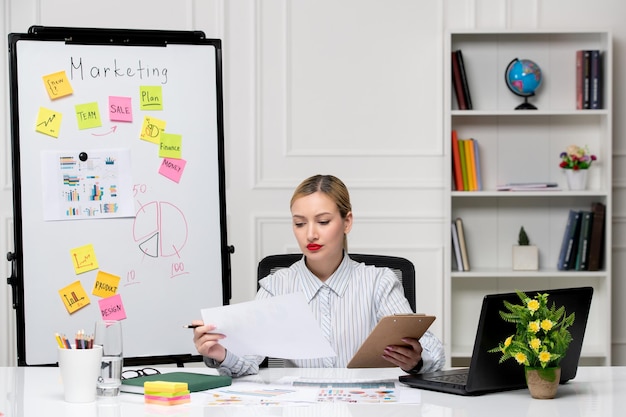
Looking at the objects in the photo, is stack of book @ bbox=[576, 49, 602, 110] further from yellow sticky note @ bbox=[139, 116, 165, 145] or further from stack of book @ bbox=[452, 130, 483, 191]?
yellow sticky note @ bbox=[139, 116, 165, 145]

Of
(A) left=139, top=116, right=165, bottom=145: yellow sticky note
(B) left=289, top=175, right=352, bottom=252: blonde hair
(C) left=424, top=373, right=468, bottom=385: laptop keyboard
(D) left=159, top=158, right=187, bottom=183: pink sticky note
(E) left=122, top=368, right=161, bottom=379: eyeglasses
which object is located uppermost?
(A) left=139, top=116, right=165, bottom=145: yellow sticky note

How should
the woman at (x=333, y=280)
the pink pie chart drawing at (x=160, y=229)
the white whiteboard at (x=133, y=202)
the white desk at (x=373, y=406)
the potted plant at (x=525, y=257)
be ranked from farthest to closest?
the potted plant at (x=525, y=257), the pink pie chart drawing at (x=160, y=229), the white whiteboard at (x=133, y=202), the woman at (x=333, y=280), the white desk at (x=373, y=406)

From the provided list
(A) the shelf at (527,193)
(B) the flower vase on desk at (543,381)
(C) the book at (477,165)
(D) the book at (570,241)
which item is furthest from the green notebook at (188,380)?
(D) the book at (570,241)

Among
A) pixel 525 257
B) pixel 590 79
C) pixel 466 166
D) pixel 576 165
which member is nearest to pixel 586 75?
pixel 590 79

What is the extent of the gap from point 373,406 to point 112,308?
4.72 feet

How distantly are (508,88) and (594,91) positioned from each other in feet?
1.26

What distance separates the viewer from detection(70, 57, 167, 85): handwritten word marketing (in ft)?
9.69

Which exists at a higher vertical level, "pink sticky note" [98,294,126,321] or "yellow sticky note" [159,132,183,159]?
"yellow sticky note" [159,132,183,159]

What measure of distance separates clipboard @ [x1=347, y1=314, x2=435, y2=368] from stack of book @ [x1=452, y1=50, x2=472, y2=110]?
204cm

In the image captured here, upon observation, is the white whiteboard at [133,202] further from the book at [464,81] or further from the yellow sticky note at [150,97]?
the book at [464,81]

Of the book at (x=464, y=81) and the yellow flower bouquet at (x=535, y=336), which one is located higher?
the book at (x=464, y=81)

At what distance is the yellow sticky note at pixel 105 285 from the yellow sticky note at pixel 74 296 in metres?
0.04

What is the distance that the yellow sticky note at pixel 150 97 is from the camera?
3002 millimetres

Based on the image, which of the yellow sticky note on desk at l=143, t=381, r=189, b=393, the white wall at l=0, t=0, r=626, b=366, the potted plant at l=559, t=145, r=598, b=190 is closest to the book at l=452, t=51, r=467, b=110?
the white wall at l=0, t=0, r=626, b=366
